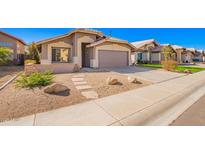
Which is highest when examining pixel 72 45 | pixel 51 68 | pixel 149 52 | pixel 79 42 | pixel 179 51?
pixel 179 51

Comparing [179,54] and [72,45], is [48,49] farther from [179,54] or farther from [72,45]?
[179,54]

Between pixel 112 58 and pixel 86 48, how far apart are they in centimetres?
348

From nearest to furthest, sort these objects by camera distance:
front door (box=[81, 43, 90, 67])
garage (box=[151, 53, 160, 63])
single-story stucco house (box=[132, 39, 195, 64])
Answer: front door (box=[81, 43, 90, 67]) → single-story stucco house (box=[132, 39, 195, 64]) → garage (box=[151, 53, 160, 63])

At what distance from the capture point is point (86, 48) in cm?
1664

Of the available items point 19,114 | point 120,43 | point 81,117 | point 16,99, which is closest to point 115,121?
point 81,117

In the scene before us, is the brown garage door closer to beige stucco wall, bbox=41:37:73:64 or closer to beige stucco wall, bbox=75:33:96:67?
beige stucco wall, bbox=75:33:96:67

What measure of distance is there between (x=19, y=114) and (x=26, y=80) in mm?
2975

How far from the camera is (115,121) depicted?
3.90m

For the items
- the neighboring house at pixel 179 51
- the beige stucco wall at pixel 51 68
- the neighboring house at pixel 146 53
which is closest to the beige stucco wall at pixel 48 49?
the beige stucco wall at pixel 51 68

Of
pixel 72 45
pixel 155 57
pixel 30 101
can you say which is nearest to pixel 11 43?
pixel 72 45

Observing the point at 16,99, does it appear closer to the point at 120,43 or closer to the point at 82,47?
the point at 82,47

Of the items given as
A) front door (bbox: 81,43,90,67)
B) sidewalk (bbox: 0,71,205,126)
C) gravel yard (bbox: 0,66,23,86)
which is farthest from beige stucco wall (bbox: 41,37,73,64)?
sidewalk (bbox: 0,71,205,126)

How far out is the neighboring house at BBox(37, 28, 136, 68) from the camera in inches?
580

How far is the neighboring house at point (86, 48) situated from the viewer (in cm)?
1473
